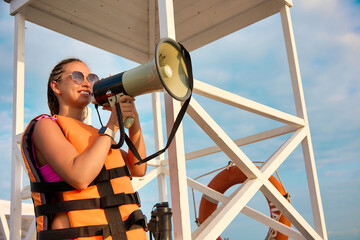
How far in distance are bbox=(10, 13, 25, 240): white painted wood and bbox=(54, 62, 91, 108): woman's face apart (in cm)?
205

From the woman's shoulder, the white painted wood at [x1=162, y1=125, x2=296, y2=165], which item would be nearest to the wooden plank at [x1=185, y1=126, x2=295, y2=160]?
the white painted wood at [x1=162, y1=125, x2=296, y2=165]

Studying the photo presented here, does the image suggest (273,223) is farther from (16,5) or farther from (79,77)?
(16,5)

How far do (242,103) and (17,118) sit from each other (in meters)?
2.34

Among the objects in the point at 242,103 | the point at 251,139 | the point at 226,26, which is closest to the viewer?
the point at 242,103

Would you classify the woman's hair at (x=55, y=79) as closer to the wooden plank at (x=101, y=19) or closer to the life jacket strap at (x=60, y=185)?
the life jacket strap at (x=60, y=185)

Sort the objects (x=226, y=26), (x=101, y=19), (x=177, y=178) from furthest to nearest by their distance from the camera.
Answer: (x=226, y=26), (x=101, y=19), (x=177, y=178)

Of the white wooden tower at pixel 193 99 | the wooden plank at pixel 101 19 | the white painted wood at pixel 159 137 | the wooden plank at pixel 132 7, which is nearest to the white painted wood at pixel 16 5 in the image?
the white wooden tower at pixel 193 99

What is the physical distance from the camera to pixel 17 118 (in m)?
3.78

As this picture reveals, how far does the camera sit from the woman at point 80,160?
1538 mm

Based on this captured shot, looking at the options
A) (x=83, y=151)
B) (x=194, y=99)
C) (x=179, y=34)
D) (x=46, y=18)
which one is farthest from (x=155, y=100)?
(x=83, y=151)

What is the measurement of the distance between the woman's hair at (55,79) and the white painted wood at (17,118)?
1.83 metres

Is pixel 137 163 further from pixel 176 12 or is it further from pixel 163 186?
pixel 163 186

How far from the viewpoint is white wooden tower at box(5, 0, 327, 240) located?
2559mm

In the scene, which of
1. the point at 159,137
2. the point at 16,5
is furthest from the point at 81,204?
the point at 159,137
